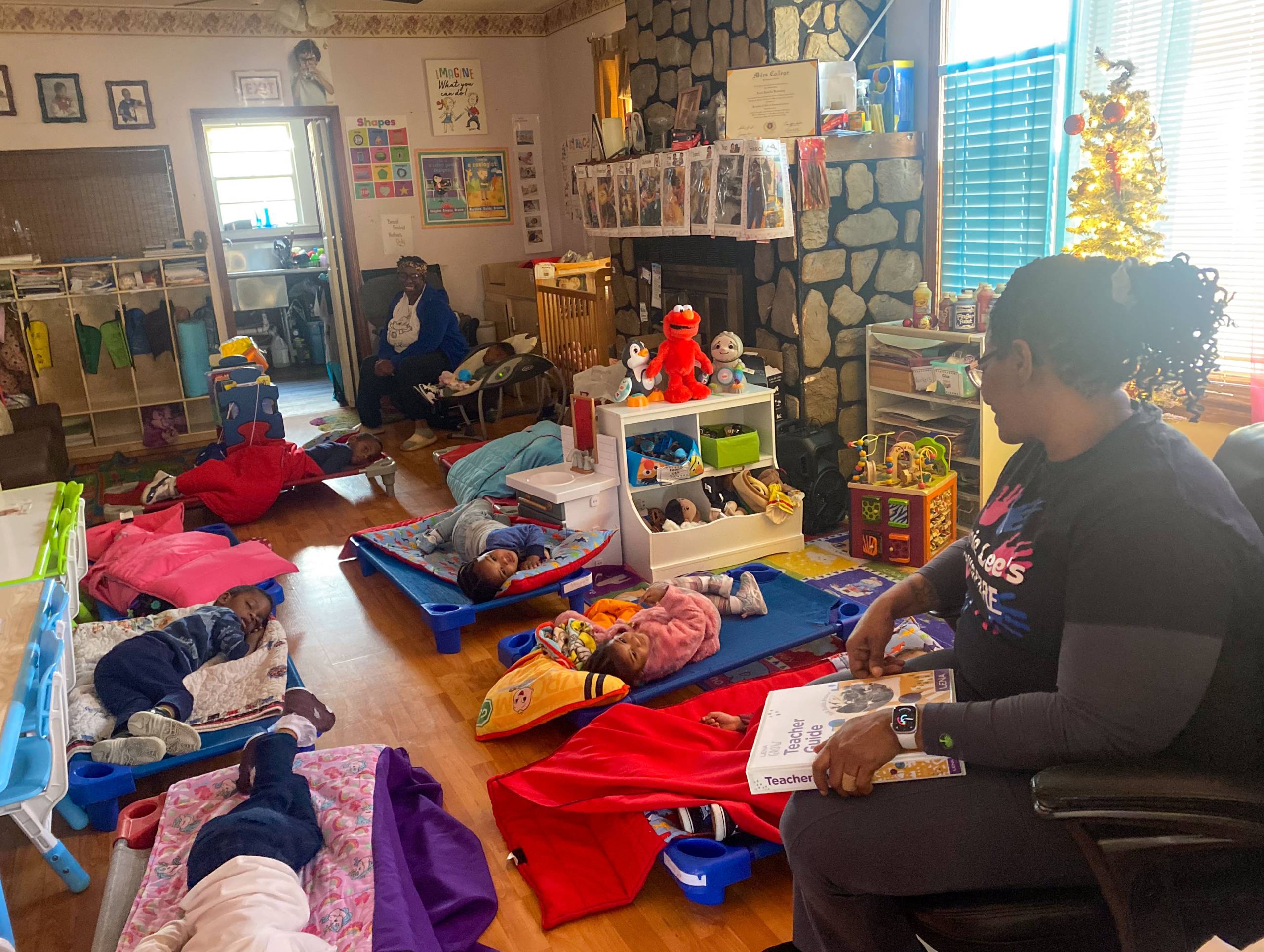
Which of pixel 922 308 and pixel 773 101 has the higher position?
pixel 773 101

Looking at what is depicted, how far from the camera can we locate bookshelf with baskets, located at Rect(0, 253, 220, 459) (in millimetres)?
6133

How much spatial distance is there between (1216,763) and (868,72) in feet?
12.1

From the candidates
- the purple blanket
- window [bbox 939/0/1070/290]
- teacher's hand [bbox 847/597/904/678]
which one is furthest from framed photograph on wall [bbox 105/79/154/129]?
teacher's hand [bbox 847/597/904/678]

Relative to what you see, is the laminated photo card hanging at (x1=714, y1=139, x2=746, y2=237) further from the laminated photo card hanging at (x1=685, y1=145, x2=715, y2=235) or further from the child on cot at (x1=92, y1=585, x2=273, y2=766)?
the child on cot at (x1=92, y1=585, x2=273, y2=766)

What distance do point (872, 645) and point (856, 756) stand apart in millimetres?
368

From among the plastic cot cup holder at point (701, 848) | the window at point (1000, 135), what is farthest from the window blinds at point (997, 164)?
the plastic cot cup holder at point (701, 848)

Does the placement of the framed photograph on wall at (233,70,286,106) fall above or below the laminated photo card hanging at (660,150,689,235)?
above

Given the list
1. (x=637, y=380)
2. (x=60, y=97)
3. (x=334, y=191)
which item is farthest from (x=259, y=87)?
(x=637, y=380)

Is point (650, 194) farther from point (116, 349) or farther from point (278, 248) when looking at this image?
point (278, 248)

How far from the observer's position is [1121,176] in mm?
3070

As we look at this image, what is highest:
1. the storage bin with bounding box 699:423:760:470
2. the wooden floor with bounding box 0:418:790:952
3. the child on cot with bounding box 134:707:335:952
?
the storage bin with bounding box 699:423:760:470

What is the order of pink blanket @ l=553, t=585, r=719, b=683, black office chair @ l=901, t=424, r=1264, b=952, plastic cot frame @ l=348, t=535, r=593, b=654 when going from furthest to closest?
plastic cot frame @ l=348, t=535, r=593, b=654
pink blanket @ l=553, t=585, r=719, b=683
black office chair @ l=901, t=424, r=1264, b=952

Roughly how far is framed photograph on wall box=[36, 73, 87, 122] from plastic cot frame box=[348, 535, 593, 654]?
13.8 feet

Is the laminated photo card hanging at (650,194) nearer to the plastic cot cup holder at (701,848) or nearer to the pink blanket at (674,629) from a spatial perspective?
the pink blanket at (674,629)
